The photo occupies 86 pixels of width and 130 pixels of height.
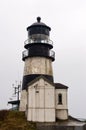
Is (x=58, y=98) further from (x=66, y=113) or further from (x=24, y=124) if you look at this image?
(x=24, y=124)

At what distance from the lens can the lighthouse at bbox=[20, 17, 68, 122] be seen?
2900 centimetres

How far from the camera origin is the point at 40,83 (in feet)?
96.6

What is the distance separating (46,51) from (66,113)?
621 centimetres

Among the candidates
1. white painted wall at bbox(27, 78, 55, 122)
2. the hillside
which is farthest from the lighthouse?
the hillside

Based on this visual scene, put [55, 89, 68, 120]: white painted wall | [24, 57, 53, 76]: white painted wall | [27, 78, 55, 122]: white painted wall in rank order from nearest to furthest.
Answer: [27, 78, 55, 122]: white painted wall
[55, 89, 68, 120]: white painted wall
[24, 57, 53, 76]: white painted wall

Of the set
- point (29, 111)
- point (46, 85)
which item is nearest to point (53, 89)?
point (46, 85)

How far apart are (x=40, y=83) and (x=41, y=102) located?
1678 mm

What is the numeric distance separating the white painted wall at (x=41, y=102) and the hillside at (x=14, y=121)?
1.05 m

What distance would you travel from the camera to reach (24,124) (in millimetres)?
27297

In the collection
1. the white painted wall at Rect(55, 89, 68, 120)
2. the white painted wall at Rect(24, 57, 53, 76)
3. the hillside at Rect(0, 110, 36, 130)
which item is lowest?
the hillside at Rect(0, 110, 36, 130)

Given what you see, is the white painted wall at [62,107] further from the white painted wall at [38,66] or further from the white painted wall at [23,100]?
the white painted wall at [23,100]

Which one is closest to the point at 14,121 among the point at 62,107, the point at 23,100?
the point at 23,100

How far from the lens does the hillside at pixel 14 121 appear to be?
1042 inches

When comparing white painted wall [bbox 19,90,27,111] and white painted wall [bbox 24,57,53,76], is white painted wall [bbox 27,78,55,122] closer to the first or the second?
white painted wall [bbox 24,57,53,76]
